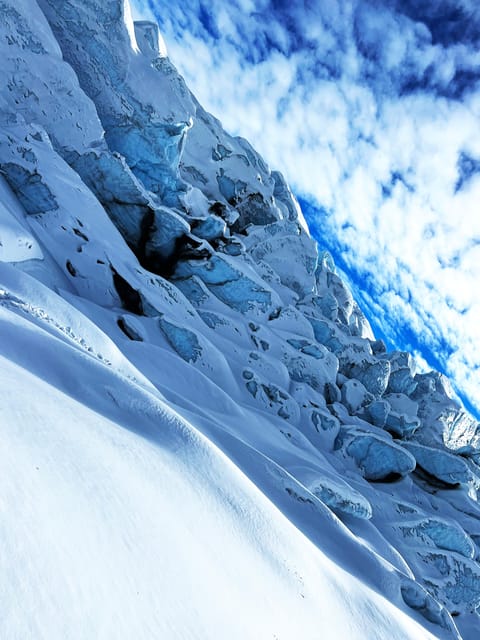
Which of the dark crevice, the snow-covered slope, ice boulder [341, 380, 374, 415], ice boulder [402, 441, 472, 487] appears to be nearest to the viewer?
the snow-covered slope

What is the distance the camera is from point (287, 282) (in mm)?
24641

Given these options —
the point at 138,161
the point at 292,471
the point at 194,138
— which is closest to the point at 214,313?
the point at 292,471

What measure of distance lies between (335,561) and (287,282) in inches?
789

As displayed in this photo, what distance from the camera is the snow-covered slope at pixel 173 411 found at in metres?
2.20

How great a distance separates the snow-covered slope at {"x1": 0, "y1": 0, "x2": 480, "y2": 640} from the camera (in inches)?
86.7

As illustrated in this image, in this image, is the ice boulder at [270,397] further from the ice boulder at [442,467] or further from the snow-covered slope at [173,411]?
the ice boulder at [442,467]

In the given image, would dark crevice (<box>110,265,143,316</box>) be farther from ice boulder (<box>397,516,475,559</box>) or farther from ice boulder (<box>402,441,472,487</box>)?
ice boulder (<box>402,441,472,487</box>)

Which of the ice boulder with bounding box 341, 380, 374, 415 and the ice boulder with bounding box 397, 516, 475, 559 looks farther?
the ice boulder with bounding box 341, 380, 374, 415

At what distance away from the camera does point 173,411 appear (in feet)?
14.8

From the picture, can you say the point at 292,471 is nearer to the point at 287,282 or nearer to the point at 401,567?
the point at 401,567

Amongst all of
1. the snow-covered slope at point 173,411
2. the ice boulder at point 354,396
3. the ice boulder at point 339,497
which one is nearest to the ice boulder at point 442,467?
the snow-covered slope at point 173,411

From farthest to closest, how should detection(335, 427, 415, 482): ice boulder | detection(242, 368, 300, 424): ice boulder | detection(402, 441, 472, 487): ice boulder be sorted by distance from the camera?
detection(402, 441, 472, 487): ice boulder → detection(335, 427, 415, 482): ice boulder → detection(242, 368, 300, 424): ice boulder

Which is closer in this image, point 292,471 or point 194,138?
point 292,471

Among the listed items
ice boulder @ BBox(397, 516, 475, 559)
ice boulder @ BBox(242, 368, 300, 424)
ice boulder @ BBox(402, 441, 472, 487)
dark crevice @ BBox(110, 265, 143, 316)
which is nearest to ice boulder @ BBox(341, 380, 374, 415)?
ice boulder @ BBox(402, 441, 472, 487)
